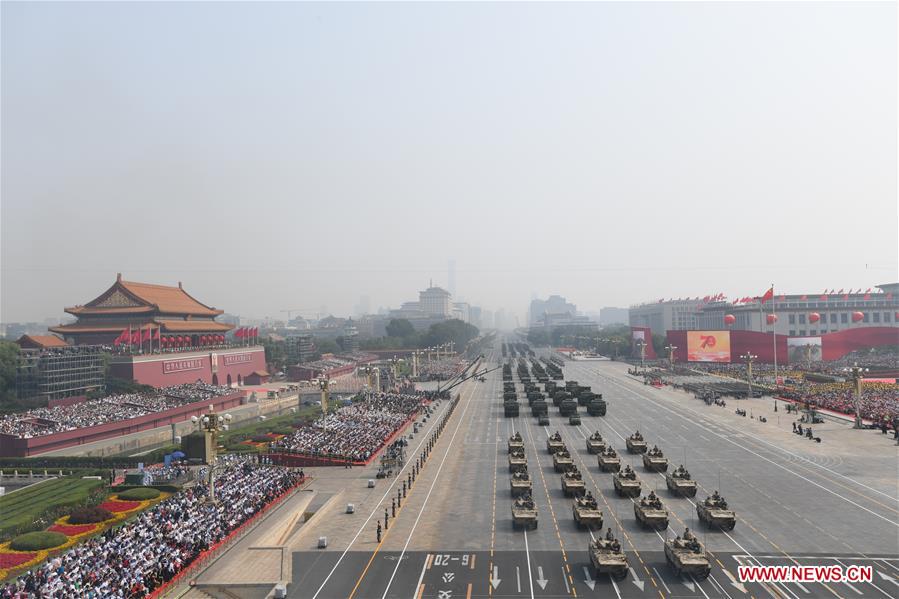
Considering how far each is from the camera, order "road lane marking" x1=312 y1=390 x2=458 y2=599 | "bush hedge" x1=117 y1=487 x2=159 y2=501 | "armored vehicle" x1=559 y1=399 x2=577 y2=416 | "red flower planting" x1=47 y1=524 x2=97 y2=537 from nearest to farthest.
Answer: "road lane marking" x1=312 y1=390 x2=458 y2=599
"red flower planting" x1=47 y1=524 x2=97 y2=537
"bush hedge" x1=117 y1=487 x2=159 y2=501
"armored vehicle" x1=559 y1=399 x2=577 y2=416

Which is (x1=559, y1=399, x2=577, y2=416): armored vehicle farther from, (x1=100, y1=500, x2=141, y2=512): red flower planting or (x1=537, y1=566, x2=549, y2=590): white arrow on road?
(x1=537, y1=566, x2=549, y2=590): white arrow on road

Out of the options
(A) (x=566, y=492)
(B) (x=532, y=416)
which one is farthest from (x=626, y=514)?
(B) (x=532, y=416)

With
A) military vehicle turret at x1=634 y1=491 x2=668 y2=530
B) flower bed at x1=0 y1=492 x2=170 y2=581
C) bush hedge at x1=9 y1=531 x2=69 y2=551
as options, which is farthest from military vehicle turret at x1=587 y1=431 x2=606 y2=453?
bush hedge at x1=9 y1=531 x2=69 y2=551

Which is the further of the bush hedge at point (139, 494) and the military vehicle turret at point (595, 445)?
the military vehicle turret at point (595, 445)

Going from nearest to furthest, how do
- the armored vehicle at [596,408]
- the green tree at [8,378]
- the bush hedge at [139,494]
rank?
the bush hedge at [139,494] < the armored vehicle at [596,408] < the green tree at [8,378]

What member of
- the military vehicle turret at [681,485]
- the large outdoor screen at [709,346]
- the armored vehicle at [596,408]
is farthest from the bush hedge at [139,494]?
the large outdoor screen at [709,346]

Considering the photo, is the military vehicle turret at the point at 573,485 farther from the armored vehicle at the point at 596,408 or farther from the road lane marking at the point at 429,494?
the armored vehicle at the point at 596,408

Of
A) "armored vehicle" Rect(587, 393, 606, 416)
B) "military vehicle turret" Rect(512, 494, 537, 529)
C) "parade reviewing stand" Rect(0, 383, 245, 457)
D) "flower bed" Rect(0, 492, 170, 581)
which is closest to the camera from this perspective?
"flower bed" Rect(0, 492, 170, 581)
